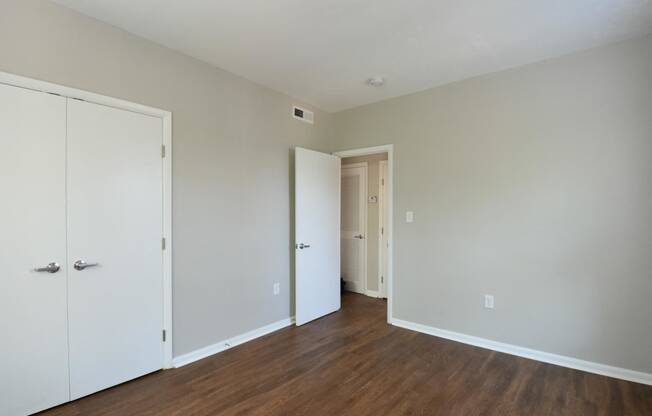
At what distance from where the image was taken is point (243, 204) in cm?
326

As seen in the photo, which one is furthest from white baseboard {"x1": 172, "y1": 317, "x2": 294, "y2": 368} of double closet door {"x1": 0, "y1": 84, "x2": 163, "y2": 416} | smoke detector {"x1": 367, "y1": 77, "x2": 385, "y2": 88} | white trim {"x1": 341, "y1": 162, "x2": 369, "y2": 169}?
smoke detector {"x1": 367, "y1": 77, "x2": 385, "y2": 88}

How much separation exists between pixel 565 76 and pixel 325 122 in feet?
8.61

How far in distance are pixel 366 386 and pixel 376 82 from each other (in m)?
2.88

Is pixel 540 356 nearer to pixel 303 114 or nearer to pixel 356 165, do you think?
pixel 356 165

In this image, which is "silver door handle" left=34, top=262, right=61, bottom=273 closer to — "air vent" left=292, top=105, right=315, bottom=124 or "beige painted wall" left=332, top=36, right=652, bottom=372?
"air vent" left=292, top=105, right=315, bottom=124

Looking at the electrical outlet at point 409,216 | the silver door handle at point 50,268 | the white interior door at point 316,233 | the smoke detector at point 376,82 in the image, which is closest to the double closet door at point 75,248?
the silver door handle at point 50,268

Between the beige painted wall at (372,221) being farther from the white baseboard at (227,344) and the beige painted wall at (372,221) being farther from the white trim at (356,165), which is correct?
the white baseboard at (227,344)

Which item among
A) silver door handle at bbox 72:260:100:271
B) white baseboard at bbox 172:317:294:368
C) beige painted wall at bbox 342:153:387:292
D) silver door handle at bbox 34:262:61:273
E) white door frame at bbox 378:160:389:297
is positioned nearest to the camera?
silver door handle at bbox 34:262:61:273

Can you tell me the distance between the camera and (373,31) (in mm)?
2402

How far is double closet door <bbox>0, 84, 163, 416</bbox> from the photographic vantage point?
1.96 metres

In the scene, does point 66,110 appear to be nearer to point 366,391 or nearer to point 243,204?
point 243,204

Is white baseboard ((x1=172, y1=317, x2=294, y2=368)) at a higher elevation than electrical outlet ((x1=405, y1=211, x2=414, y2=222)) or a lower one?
lower

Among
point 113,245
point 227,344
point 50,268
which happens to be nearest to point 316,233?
point 227,344

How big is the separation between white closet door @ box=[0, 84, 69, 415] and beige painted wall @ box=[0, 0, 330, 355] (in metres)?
0.30
